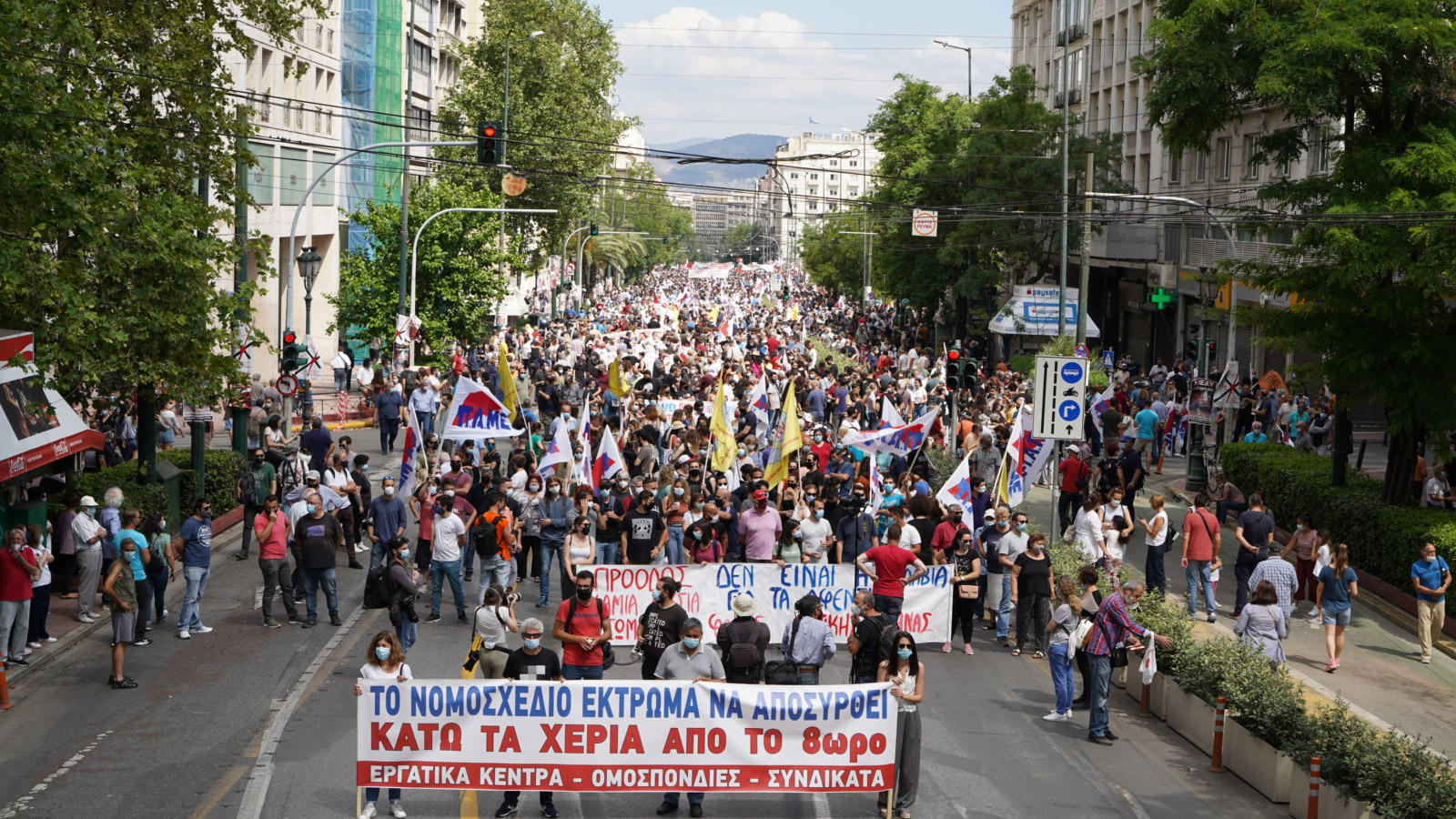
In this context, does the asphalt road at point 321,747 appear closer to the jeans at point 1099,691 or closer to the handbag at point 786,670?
the jeans at point 1099,691

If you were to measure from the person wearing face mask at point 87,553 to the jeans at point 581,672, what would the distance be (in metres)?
6.97

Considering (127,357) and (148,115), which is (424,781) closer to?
(127,357)

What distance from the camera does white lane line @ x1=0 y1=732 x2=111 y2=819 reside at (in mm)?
10820

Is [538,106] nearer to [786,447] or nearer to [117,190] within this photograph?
[786,447]

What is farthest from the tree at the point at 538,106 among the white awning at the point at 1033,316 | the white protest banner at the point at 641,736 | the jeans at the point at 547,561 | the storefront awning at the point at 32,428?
the white protest banner at the point at 641,736

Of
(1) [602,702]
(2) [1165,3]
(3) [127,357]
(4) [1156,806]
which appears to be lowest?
(4) [1156,806]

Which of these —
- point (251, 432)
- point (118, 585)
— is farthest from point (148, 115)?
point (251, 432)

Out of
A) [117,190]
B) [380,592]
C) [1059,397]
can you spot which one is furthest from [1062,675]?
[117,190]

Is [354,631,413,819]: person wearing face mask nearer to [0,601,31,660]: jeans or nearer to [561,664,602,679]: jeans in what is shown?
[561,664,602,679]: jeans

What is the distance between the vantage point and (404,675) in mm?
11008

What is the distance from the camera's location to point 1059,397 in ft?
61.8

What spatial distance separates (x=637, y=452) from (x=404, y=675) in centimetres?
1283

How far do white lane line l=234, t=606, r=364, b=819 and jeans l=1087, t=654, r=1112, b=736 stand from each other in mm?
7096

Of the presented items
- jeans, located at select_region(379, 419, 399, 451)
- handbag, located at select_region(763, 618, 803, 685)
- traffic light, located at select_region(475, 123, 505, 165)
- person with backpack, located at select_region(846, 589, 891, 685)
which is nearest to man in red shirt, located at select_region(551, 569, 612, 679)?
handbag, located at select_region(763, 618, 803, 685)
